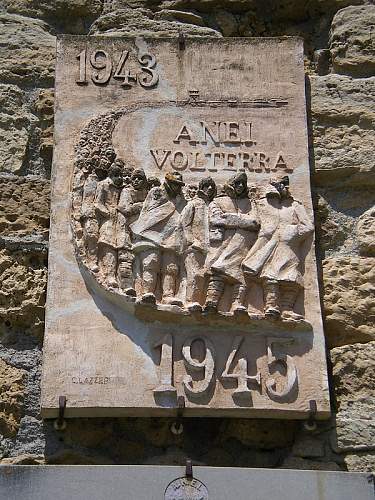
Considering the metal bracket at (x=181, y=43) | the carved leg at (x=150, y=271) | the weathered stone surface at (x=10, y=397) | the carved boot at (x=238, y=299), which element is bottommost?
the weathered stone surface at (x=10, y=397)

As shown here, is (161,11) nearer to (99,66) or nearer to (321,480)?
(99,66)

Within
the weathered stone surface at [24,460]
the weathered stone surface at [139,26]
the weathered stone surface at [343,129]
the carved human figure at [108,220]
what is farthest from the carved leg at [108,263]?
the weathered stone surface at [139,26]

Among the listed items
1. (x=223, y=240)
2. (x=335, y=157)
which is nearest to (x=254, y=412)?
(x=223, y=240)

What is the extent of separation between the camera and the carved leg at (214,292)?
3590 mm

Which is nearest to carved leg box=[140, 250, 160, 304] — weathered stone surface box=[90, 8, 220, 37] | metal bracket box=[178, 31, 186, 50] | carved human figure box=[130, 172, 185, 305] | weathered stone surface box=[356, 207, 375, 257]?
carved human figure box=[130, 172, 185, 305]

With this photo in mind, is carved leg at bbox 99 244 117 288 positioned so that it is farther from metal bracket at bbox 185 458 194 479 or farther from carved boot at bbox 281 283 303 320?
metal bracket at bbox 185 458 194 479

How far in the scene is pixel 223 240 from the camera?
Answer: 3.72 metres

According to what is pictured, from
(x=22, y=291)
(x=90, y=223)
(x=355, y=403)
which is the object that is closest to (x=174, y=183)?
(x=90, y=223)

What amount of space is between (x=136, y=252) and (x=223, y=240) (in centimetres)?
30

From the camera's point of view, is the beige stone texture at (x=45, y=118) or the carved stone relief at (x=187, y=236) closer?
the carved stone relief at (x=187, y=236)

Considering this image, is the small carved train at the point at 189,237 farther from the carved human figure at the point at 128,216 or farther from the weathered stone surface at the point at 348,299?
the weathered stone surface at the point at 348,299

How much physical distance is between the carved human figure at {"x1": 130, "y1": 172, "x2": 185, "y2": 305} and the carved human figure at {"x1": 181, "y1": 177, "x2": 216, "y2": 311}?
0.03 m

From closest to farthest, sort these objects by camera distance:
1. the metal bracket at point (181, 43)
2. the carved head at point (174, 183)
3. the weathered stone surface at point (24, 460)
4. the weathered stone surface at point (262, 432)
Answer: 1. the weathered stone surface at point (24, 460)
2. the weathered stone surface at point (262, 432)
3. the carved head at point (174, 183)
4. the metal bracket at point (181, 43)

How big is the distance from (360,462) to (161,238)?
0.99 metres
